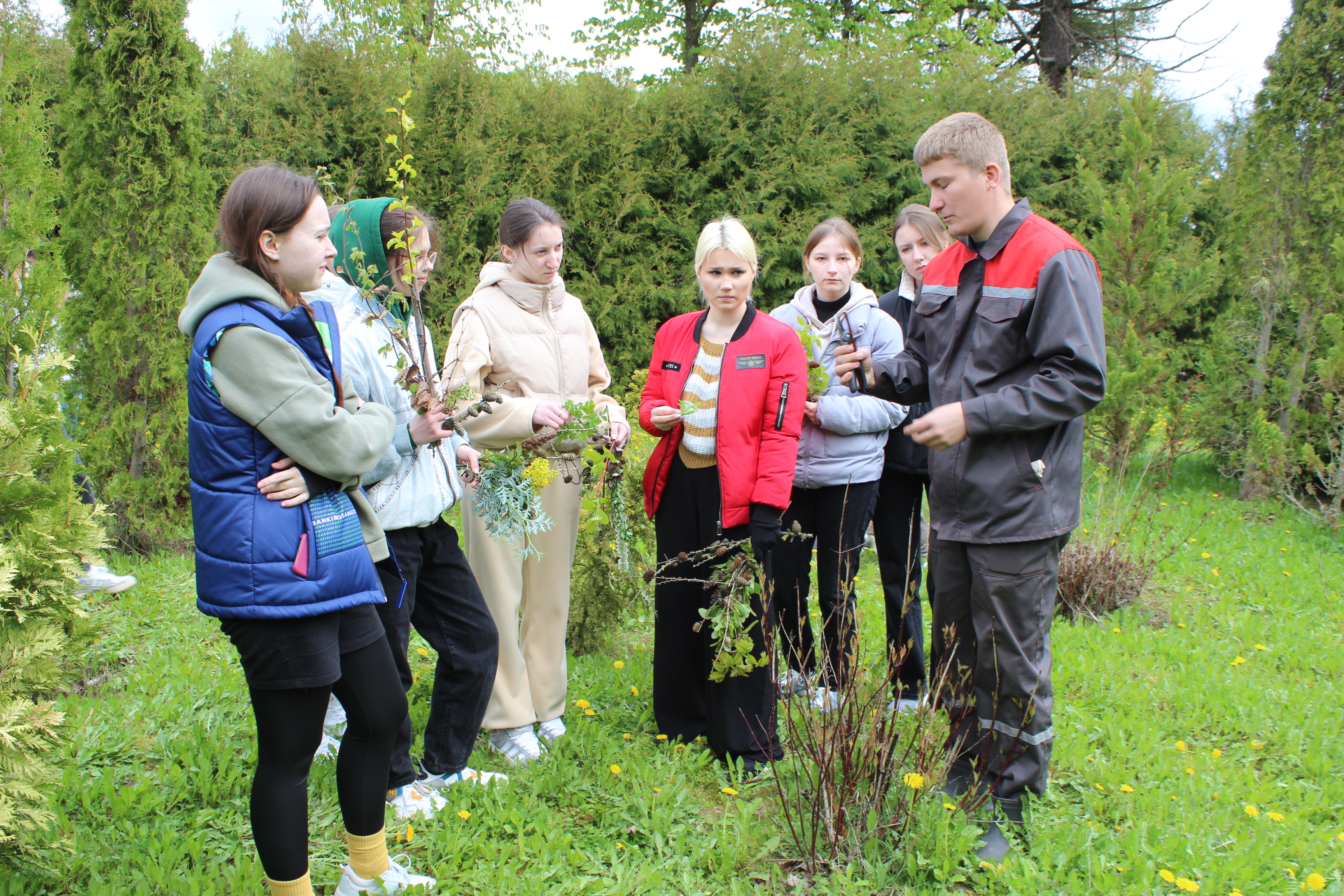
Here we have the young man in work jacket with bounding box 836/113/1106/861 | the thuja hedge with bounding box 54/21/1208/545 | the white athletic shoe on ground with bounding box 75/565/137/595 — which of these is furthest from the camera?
the thuja hedge with bounding box 54/21/1208/545

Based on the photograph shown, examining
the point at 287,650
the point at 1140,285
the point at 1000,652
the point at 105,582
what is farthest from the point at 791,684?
the point at 1140,285

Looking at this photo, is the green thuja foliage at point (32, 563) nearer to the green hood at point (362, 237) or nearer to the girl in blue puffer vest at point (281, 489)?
the girl in blue puffer vest at point (281, 489)

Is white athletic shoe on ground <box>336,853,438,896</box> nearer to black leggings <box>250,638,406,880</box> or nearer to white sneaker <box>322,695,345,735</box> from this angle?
black leggings <box>250,638,406,880</box>

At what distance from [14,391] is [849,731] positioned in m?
2.87

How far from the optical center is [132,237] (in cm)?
569

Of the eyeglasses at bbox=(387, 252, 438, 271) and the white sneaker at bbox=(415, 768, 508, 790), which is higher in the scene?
the eyeglasses at bbox=(387, 252, 438, 271)

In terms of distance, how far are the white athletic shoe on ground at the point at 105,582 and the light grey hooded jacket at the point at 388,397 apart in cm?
319

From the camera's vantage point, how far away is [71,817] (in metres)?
2.76

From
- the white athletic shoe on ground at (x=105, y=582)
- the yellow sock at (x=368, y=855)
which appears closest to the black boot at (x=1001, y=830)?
the yellow sock at (x=368, y=855)

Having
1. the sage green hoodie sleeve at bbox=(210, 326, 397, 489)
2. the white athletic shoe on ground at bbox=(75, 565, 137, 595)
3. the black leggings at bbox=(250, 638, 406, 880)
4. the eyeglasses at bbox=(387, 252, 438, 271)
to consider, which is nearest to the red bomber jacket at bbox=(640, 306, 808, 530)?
the eyeglasses at bbox=(387, 252, 438, 271)

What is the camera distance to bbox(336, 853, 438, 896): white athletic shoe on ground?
7.42 feet

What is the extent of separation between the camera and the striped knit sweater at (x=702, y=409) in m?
3.14

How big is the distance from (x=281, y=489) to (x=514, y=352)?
4.49 ft

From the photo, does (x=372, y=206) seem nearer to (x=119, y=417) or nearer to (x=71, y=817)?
(x=71, y=817)
